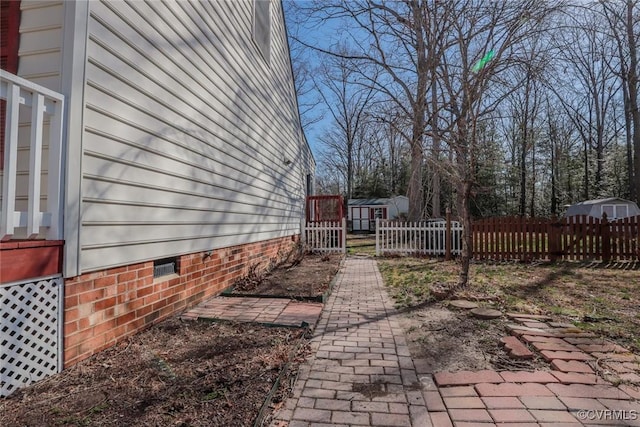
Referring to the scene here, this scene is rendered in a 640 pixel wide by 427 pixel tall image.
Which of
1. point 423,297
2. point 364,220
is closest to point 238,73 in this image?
point 423,297

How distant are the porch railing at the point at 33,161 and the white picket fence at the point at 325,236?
9026 millimetres

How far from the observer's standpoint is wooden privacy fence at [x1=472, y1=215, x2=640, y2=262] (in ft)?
28.7

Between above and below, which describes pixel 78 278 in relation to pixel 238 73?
below

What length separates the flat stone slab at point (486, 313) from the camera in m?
3.93

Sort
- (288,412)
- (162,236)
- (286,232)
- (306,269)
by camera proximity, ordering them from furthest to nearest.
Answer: (286,232) < (306,269) < (162,236) < (288,412)

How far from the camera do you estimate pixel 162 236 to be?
355cm

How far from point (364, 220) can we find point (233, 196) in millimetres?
22717

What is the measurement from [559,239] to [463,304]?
629 cm

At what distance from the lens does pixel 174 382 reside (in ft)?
7.56

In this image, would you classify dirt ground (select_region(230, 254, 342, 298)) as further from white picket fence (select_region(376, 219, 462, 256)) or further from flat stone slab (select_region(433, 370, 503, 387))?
white picket fence (select_region(376, 219, 462, 256))

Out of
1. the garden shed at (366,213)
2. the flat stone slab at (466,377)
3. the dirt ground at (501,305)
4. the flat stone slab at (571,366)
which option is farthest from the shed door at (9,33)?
the garden shed at (366,213)

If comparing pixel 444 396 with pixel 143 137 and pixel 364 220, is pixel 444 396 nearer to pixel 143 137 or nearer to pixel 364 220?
pixel 143 137

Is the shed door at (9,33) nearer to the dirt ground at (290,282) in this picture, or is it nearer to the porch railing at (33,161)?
the porch railing at (33,161)

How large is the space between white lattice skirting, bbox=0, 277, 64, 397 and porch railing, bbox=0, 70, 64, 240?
1.13 feet
